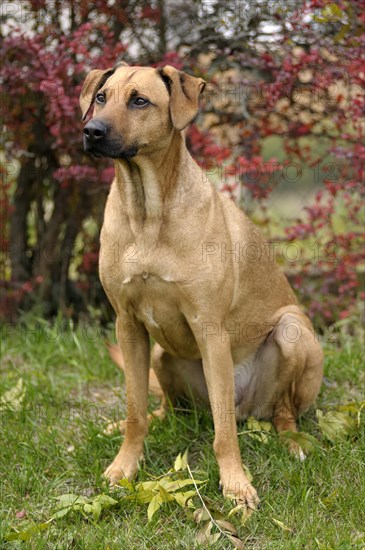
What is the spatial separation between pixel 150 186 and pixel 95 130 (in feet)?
1.31

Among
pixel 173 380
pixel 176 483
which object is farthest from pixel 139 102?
pixel 176 483

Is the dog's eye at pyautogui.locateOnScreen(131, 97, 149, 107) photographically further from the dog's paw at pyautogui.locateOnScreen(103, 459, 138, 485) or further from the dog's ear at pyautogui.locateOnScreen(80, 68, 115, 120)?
the dog's paw at pyautogui.locateOnScreen(103, 459, 138, 485)

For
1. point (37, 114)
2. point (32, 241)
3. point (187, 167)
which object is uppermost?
point (187, 167)

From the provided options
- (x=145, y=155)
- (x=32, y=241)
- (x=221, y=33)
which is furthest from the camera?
(x=32, y=241)

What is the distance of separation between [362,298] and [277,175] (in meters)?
1.06

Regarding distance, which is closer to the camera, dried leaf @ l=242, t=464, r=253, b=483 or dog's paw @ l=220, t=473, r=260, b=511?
dog's paw @ l=220, t=473, r=260, b=511

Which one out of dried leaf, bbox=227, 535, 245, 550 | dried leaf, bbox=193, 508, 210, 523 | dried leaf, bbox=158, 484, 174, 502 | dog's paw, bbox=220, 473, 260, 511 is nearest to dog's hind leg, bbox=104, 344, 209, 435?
dog's paw, bbox=220, 473, 260, 511

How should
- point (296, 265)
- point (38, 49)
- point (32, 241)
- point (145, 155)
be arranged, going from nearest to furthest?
point (145, 155), point (38, 49), point (296, 265), point (32, 241)

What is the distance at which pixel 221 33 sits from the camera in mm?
4957

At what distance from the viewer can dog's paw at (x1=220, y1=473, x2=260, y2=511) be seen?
3158 mm

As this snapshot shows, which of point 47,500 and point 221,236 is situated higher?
point 221,236

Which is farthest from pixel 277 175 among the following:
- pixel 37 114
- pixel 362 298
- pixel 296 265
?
pixel 37 114

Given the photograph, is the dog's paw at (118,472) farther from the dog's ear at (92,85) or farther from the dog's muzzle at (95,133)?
the dog's ear at (92,85)

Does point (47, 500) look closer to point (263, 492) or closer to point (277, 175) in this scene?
point (263, 492)
